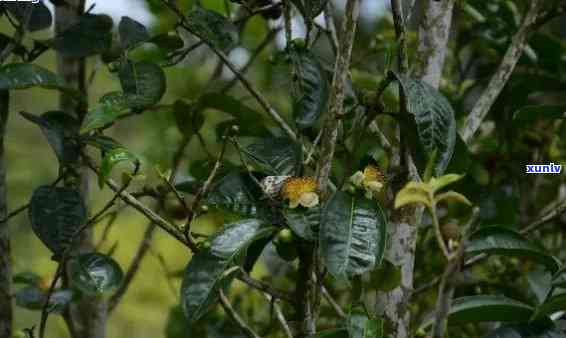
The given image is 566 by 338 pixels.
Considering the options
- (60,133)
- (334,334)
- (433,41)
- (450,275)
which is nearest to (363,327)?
(334,334)

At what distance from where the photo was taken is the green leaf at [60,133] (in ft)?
3.76

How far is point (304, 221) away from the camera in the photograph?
3.02 ft

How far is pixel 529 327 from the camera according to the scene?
1.00 meters

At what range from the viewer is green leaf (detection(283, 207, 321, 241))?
91cm

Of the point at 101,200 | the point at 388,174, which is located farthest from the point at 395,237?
the point at 101,200

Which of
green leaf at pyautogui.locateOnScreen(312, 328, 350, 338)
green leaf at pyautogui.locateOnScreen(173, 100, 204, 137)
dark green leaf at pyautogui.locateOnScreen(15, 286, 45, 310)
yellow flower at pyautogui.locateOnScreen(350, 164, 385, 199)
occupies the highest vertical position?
green leaf at pyautogui.locateOnScreen(173, 100, 204, 137)

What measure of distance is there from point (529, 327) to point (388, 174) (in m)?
0.24

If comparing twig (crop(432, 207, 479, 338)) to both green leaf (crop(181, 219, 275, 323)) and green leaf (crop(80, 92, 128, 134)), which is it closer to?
green leaf (crop(181, 219, 275, 323))

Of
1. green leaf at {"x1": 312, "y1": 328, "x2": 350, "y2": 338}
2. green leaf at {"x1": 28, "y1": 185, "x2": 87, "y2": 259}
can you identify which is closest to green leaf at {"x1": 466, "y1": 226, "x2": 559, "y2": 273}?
green leaf at {"x1": 312, "y1": 328, "x2": 350, "y2": 338}

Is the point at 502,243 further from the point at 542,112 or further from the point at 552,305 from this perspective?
the point at 542,112

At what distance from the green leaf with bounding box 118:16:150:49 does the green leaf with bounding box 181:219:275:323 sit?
0.36m

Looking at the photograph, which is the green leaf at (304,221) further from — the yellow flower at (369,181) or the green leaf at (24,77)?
the green leaf at (24,77)

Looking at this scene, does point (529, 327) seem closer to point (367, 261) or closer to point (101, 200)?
point (367, 261)

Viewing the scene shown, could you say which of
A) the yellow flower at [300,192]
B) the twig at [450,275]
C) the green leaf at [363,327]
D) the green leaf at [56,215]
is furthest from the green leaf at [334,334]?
the green leaf at [56,215]
